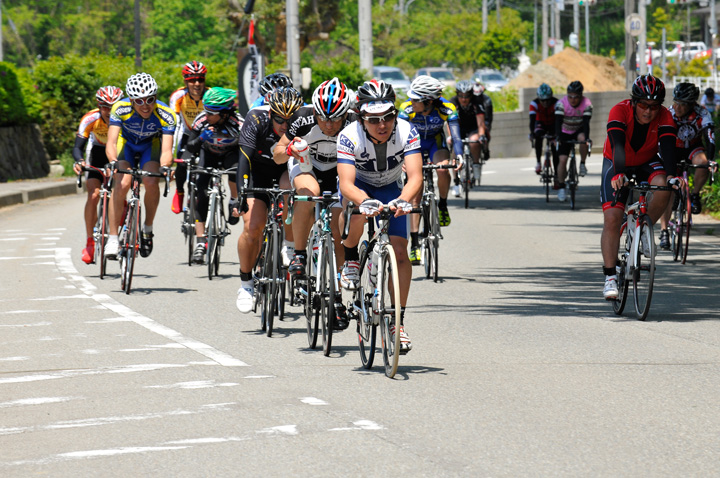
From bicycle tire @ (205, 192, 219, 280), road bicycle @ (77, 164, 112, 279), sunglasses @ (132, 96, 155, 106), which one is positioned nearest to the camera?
sunglasses @ (132, 96, 155, 106)

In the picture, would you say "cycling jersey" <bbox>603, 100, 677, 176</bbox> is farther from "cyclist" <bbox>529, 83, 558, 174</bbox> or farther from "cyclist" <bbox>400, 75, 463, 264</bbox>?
"cyclist" <bbox>529, 83, 558, 174</bbox>

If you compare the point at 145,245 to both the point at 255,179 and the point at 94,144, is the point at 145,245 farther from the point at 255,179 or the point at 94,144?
the point at 255,179

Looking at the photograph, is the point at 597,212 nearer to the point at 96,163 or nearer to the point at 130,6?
the point at 96,163

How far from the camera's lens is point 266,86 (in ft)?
33.2

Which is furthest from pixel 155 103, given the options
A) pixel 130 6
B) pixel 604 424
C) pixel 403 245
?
pixel 130 6

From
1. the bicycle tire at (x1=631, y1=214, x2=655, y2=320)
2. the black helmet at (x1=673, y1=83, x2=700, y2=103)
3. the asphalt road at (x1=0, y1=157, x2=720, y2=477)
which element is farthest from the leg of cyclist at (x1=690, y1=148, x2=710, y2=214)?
the bicycle tire at (x1=631, y1=214, x2=655, y2=320)

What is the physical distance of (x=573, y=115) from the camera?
71.5 ft

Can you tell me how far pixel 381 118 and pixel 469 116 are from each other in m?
14.7

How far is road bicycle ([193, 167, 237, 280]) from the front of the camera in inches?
546

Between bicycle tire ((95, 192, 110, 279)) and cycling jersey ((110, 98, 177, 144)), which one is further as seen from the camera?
bicycle tire ((95, 192, 110, 279))

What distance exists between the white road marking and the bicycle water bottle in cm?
144

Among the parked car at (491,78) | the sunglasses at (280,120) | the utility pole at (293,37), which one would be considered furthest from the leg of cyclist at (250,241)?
the parked car at (491,78)

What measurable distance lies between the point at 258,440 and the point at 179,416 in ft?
2.57

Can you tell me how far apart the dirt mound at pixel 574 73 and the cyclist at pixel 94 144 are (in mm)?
37380
